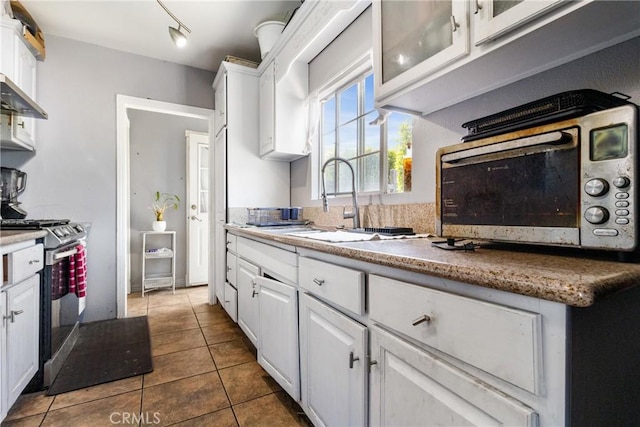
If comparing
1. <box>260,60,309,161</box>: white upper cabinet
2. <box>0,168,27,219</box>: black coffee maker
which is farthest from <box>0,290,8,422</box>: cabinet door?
<box>260,60,309,161</box>: white upper cabinet

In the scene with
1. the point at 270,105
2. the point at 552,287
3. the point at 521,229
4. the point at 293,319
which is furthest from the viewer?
the point at 270,105

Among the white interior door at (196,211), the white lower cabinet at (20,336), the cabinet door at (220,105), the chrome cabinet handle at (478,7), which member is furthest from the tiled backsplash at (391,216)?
the white interior door at (196,211)

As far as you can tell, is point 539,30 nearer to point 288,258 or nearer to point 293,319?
point 288,258

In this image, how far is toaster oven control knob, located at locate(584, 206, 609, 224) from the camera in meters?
0.61

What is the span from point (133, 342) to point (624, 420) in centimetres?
272

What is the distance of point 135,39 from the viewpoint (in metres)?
2.74

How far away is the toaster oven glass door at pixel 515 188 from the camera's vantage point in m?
0.68

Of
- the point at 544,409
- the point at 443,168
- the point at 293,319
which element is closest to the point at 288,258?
the point at 293,319

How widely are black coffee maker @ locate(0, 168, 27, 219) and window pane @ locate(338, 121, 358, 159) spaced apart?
242 centimetres

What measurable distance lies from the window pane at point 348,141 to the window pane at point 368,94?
0.15 metres

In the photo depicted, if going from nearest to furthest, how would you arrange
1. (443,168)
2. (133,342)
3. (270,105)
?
(443,168) → (133,342) → (270,105)

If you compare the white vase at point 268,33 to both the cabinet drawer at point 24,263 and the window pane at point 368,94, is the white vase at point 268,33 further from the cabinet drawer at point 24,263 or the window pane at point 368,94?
the cabinet drawer at point 24,263

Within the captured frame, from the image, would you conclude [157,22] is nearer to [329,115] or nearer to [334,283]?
[329,115]

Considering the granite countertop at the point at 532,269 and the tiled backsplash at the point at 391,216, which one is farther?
the tiled backsplash at the point at 391,216
